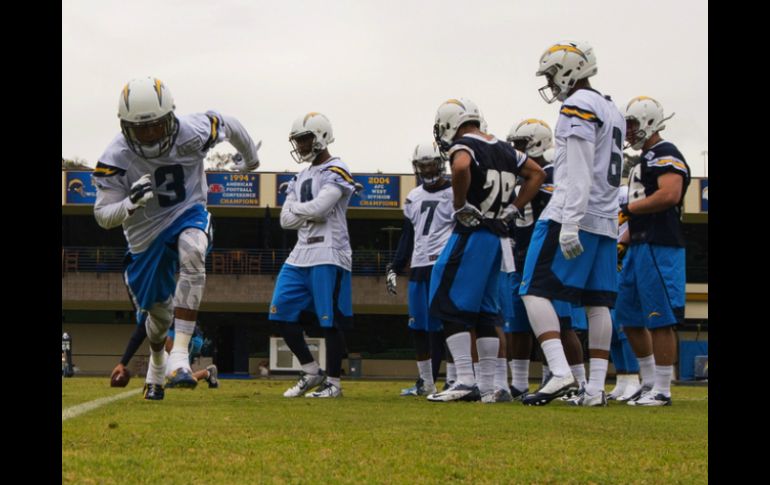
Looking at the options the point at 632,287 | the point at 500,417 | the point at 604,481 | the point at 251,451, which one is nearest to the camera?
the point at 604,481

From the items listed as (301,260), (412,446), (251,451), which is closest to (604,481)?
(412,446)

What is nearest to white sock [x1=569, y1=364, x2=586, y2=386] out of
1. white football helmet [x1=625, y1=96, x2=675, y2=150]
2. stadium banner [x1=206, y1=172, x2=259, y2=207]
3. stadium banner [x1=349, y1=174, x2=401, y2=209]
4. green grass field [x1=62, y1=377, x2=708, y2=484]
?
green grass field [x1=62, y1=377, x2=708, y2=484]

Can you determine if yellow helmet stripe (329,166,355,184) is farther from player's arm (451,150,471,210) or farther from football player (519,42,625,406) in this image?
football player (519,42,625,406)

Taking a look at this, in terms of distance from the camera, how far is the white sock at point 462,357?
8188 mm

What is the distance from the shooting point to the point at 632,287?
8.84m

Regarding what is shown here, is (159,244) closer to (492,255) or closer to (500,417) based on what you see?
(492,255)

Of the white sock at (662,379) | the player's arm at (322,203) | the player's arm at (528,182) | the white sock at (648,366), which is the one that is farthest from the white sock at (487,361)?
the player's arm at (322,203)

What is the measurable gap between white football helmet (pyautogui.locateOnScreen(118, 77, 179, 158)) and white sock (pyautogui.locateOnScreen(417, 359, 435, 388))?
4080 millimetres

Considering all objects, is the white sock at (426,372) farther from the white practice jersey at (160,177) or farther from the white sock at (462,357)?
the white practice jersey at (160,177)

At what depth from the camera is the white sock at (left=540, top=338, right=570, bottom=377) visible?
7227 mm

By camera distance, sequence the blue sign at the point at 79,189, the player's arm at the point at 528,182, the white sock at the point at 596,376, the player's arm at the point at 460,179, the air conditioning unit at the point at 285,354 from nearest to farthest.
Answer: the white sock at the point at 596,376 < the player's arm at the point at 460,179 < the player's arm at the point at 528,182 < the air conditioning unit at the point at 285,354 < the blue sign at the point at 79,189

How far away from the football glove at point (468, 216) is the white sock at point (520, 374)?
2.15 metres

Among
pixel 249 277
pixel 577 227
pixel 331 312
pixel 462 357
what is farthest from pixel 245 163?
pixel 249 277
